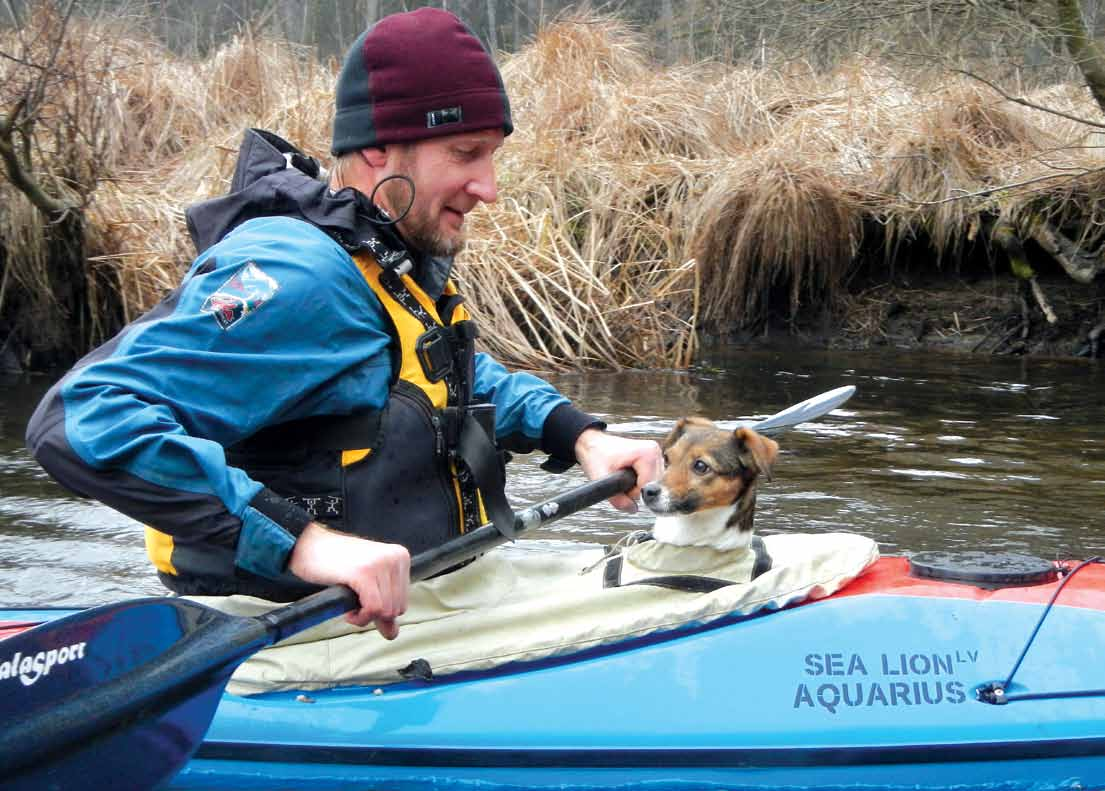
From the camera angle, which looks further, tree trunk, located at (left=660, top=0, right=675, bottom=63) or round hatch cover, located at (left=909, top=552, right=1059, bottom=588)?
tree trunk, located at (left=660, top=0, right=675, bottom=63)

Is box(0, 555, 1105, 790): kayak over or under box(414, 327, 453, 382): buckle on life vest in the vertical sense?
under

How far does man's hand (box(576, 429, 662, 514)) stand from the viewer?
2816 millimetres

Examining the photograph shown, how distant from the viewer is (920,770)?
2500mm

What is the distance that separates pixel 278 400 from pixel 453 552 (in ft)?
1.44

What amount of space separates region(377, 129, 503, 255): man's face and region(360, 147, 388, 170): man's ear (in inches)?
0.5

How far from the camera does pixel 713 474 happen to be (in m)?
2.68

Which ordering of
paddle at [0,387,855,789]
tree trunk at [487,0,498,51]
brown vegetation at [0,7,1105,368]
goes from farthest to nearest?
tree trunk at [487,0,498,51]
brown vegetation at [0,7,1105,368]
paddle at [0,387,855,789]

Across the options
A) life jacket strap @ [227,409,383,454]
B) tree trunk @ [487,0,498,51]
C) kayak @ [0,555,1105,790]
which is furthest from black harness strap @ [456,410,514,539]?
tree trunk @ [487,0,498,51]

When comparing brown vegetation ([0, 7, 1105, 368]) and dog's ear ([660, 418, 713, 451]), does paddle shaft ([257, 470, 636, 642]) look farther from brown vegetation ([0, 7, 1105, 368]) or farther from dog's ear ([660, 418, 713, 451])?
brown vegetation ([0, 7, 1105, 368])

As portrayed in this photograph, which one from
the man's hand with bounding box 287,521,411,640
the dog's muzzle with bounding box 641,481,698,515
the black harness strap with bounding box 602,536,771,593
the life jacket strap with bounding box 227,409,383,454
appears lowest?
the black harness strap with bounding box 602,536,771,593

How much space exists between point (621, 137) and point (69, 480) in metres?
9.33

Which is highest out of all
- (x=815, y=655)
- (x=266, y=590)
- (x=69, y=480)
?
(x=69, y=480)

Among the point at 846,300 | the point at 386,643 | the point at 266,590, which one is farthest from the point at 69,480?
the point at 846,300

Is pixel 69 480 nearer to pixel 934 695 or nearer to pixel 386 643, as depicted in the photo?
pixel 386 643
